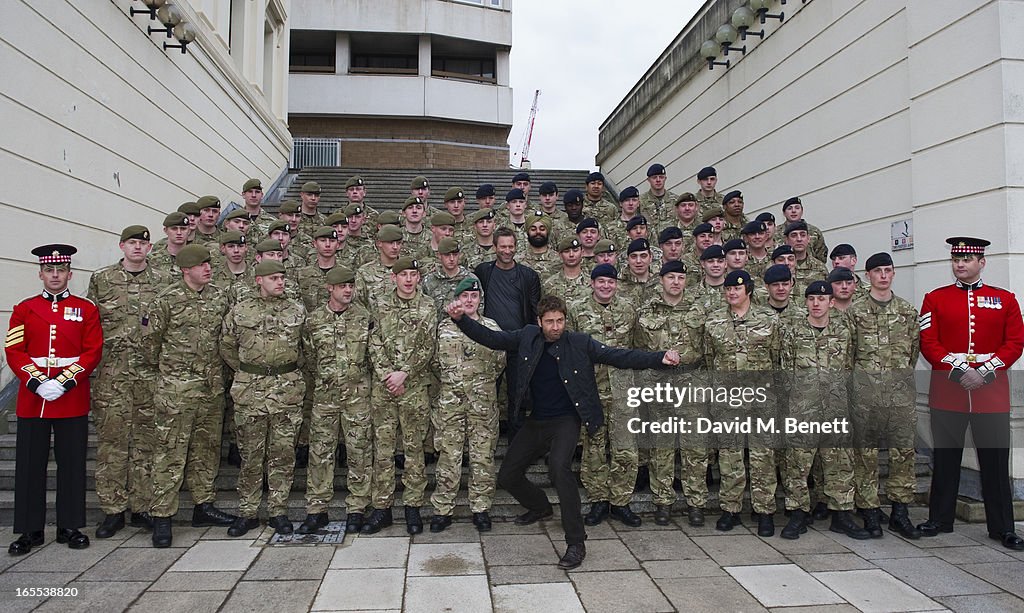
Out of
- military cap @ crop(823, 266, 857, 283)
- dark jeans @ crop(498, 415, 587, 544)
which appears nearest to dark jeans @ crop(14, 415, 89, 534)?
dark jeans @ crop(498, 415, 587, 544)

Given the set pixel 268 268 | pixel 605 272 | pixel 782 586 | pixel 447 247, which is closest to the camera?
pixel 782 586

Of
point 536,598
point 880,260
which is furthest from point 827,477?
point 536,598

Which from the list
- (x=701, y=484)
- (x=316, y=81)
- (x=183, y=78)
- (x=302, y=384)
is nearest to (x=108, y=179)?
Answer: (x=183, y=78)

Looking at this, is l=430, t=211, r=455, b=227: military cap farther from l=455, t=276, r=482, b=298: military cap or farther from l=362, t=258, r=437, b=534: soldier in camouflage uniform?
l=455, t=276, r=482, b=298: military cap

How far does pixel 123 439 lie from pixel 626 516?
409 centimetres

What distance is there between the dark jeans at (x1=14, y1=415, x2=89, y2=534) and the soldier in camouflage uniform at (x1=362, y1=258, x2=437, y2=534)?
216cm

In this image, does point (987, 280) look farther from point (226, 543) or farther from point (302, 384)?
point (226, 543)

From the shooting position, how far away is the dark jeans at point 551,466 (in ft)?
15.1

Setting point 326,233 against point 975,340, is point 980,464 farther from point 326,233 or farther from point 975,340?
point 326,233

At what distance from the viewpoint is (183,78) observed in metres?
10.3

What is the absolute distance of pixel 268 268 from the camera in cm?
520

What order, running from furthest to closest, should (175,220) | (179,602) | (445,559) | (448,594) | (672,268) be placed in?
(175,220), (672,268), (445,559), (448,594), (179,602)

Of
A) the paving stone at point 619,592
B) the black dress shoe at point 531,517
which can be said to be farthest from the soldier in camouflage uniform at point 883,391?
the black dress shoe at point 531,517

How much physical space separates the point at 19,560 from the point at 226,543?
4.40ft
